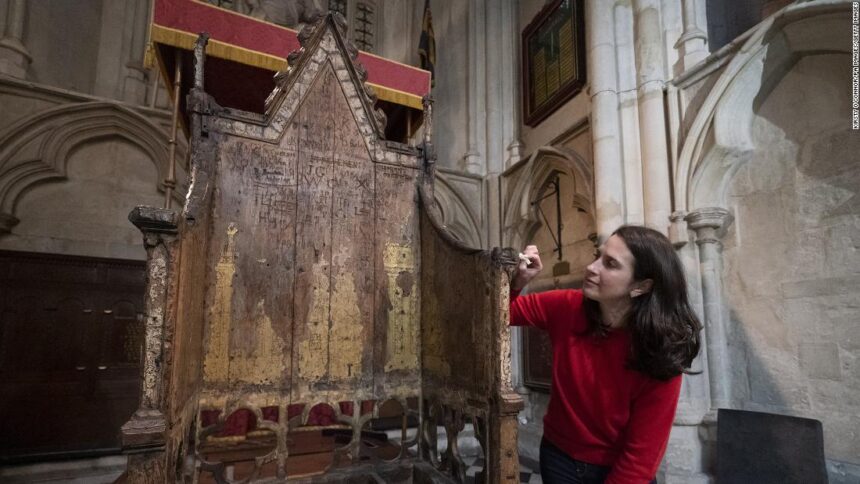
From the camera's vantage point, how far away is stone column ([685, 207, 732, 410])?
304 centimetres

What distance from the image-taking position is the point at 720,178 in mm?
3201

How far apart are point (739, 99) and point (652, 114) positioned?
0.62 meters

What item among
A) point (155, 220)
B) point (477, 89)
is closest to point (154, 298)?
point (155, 220)

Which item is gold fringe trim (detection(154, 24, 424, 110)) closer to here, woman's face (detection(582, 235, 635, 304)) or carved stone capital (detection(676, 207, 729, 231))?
carved stone capital (detection(676, 207, 729, 231))

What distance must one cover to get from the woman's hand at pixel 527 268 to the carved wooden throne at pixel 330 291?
55 millimetres

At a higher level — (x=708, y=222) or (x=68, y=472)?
(x=708, y=222)

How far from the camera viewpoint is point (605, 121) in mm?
3848

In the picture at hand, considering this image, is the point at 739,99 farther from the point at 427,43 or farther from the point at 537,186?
the point at 427,43

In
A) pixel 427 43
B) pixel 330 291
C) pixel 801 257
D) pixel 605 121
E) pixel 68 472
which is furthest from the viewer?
pixel 427 43

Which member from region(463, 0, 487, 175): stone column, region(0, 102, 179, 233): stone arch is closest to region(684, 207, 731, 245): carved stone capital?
region(463, 0, 487, 175): stone column

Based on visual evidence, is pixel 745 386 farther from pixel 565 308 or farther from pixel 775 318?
pixel 565 308

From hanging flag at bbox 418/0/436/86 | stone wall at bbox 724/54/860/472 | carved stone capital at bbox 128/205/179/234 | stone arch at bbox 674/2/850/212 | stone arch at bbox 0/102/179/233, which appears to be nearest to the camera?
carved stone capital at bbox 128/205/179/234

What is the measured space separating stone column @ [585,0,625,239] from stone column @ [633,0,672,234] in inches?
8.0

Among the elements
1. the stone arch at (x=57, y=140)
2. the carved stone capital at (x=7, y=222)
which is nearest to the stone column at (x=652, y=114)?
the stone arch at (x=57, y=140)
